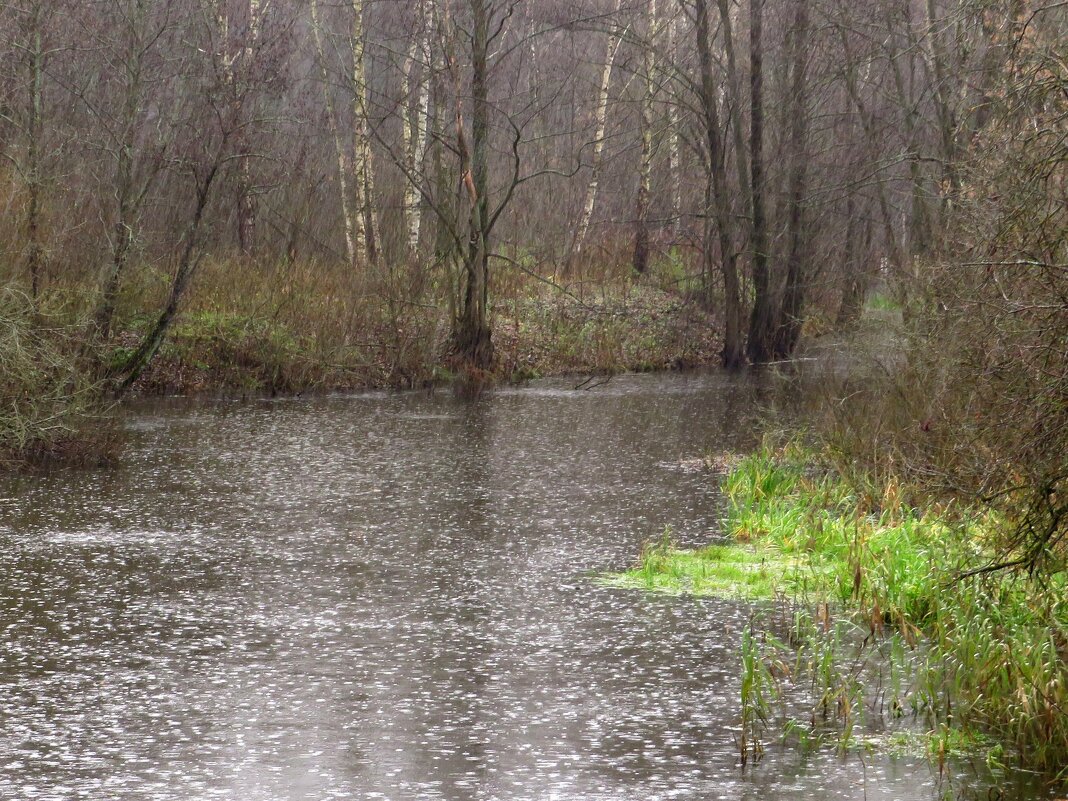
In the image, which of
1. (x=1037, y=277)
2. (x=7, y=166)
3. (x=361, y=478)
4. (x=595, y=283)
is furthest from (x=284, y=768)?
(x=595, y=283)

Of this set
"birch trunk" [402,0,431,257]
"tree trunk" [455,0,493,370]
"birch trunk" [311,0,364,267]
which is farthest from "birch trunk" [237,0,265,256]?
"tree trunk" [455,0,493,370]

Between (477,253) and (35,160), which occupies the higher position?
(35,160)

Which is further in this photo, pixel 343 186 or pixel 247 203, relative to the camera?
pixel 343 186

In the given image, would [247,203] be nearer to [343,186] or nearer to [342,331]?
[343,186]

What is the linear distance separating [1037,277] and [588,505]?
6845 millimetres

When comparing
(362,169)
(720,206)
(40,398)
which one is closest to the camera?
(40,398)

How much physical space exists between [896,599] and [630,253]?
2231 cm

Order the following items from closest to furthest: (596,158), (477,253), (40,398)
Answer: (40,398) < (477,253) < (596,158)

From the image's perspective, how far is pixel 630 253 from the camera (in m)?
30.1

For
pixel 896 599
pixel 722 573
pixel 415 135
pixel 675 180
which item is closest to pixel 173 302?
pixel 415 135

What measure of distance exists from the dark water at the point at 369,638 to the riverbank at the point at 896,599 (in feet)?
1.21

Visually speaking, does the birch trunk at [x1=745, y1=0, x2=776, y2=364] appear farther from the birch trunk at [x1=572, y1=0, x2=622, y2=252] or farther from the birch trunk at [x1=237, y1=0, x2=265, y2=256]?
the birch trunk at [x1=237, y1=0, x2=265, y2=256]

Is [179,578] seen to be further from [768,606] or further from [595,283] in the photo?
[595,283]

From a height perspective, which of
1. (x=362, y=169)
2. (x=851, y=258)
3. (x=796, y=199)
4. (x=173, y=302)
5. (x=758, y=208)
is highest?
(x=362, y=169)
